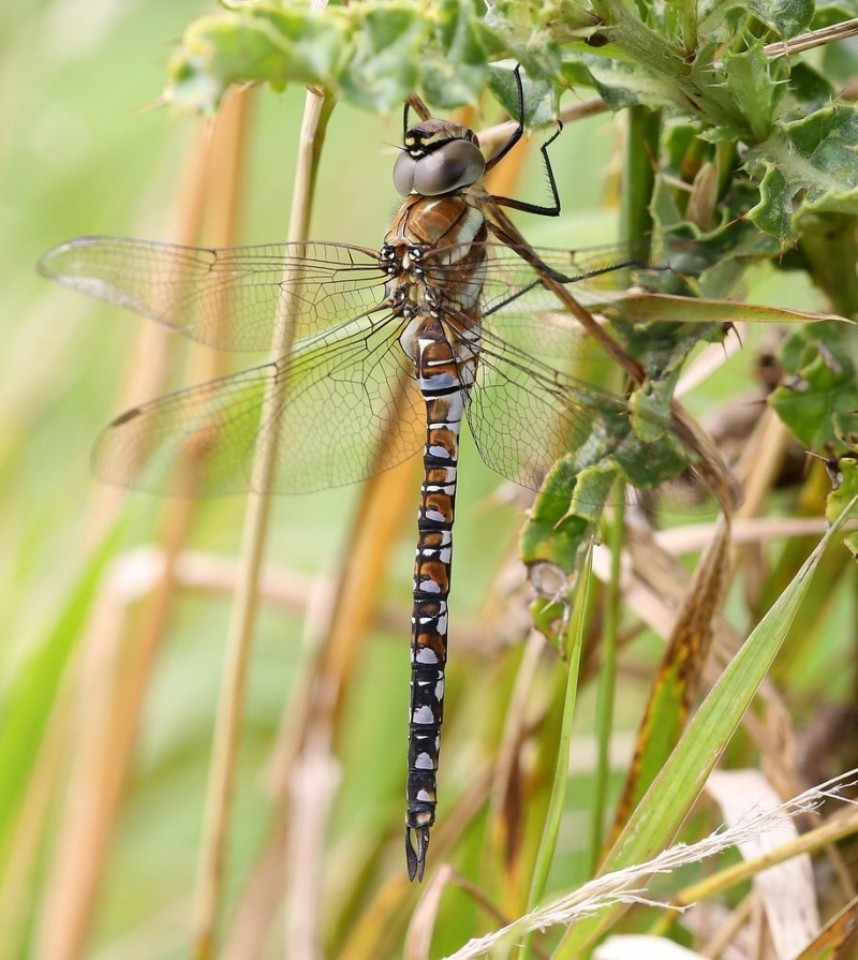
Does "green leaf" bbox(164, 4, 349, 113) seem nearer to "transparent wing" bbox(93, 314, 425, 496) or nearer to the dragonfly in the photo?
the dragonfly

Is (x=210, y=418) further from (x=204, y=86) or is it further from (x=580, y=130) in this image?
(x=580, y=130)

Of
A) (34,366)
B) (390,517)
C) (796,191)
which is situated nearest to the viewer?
(796,191)

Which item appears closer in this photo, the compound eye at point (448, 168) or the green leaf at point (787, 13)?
the green leaf at point (787, 13)

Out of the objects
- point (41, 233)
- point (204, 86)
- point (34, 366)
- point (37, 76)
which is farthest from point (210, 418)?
point (41, 233)

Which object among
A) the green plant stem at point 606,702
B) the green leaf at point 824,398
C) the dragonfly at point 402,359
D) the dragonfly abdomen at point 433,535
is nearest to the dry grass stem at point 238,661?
the dragonfly at point 402,359

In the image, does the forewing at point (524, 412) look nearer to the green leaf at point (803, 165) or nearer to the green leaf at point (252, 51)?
the green leaf at point (803, 165)

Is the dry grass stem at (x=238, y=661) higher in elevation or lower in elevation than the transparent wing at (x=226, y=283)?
lower

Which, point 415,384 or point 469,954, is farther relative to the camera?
point 415,384
